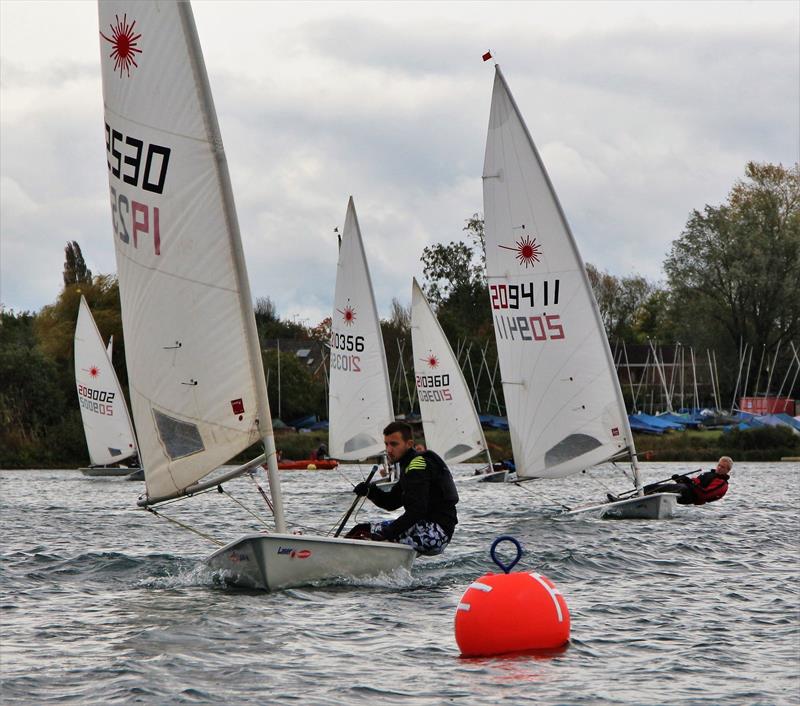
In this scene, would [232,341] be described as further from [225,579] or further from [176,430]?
[225,579]

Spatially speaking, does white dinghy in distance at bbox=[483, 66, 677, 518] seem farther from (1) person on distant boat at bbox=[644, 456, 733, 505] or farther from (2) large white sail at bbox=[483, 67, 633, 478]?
(1) person on distant boat at bbox=[644, 456, 733, 505]

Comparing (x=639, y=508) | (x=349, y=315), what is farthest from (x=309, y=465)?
(x=639, y=508)

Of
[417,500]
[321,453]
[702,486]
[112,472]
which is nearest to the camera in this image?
[417,500]

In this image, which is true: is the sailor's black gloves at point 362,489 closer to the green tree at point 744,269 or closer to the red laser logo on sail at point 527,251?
the red laser logo on sail at point 527,251

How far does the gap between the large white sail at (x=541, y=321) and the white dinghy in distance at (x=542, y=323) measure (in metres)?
0.02

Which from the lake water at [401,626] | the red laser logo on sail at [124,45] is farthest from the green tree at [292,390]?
the red laser logo on sail at [124,45]

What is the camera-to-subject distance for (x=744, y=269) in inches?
2281

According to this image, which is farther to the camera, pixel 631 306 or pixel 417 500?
pixel 631 306

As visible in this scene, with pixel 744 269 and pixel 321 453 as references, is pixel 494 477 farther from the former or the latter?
pixel 744 269

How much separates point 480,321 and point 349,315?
142ft

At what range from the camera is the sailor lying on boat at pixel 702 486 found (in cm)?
2069

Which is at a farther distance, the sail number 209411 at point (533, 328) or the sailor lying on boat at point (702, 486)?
the sail number 209411 at point (533, 328)

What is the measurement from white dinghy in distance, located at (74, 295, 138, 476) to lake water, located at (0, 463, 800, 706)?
22.9 metres

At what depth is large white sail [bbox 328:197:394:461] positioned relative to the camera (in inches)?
1209
